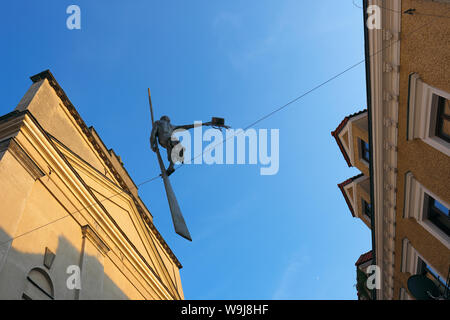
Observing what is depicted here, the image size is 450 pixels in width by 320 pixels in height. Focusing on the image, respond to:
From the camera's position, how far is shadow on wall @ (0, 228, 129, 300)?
8891mm

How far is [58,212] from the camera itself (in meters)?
12.2

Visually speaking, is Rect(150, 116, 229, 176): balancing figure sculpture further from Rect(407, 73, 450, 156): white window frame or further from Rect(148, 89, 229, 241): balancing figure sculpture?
Rect(407, 73, 450, 156): white window frame

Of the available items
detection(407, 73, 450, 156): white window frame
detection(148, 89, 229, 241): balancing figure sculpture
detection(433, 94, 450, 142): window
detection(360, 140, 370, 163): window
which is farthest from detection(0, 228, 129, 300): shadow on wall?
detection(360, 140, 370, 163): window

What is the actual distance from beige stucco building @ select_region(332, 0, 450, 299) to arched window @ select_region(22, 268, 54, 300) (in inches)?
433

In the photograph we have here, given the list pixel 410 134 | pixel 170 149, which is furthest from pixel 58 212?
pixel 410 134

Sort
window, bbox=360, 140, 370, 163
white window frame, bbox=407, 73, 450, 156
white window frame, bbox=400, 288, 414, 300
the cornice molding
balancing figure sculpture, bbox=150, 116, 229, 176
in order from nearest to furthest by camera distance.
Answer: balancing figure sculpture, bbox=150, 116, 229, 176 < white window frame, bbox=407, 73, 450, 156 < the cornice molding < white window frame, bbox=400, 288, 414, 300 < window, bbox=360, 140, 370, 163

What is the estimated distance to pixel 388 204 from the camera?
1343cm

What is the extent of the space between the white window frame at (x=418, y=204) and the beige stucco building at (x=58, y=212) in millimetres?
11787

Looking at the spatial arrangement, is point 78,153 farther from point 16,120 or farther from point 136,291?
point 136,291

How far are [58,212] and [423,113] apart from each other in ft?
40.7

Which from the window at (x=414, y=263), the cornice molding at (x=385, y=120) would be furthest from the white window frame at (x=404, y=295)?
the window at (x=414, y=263)

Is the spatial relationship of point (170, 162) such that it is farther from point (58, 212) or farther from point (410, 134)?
point (410, 134)
